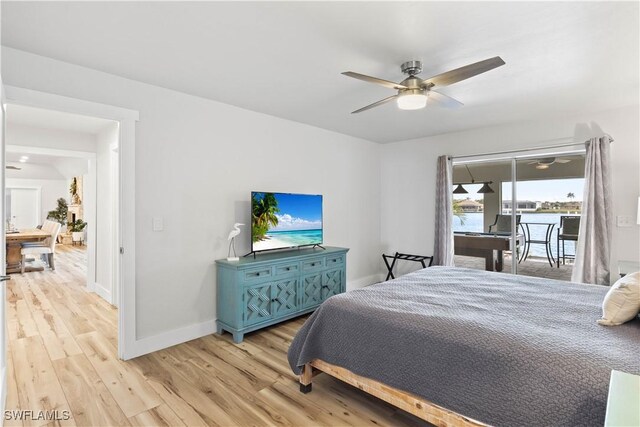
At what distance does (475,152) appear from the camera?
4664 millimetres

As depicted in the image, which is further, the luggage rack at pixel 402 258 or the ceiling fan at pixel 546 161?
the luggage rack at pixel 402 258

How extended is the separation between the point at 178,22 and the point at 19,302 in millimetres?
4610

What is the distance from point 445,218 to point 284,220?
2440mm

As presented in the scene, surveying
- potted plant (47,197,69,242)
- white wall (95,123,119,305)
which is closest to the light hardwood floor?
white wall (95,123,119,305)

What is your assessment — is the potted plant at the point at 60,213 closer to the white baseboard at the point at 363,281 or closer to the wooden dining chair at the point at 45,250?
the wooden dining chair at the point at 45,250

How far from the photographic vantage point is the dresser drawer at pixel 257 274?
325cm

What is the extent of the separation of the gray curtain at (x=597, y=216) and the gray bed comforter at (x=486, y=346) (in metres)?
1.50

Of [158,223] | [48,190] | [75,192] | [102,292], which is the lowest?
[102,292]

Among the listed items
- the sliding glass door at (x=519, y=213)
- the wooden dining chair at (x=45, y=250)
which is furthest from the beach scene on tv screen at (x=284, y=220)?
the wooden dining chair at (x=45, y=250)

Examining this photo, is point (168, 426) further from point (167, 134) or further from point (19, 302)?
point (19, 302)

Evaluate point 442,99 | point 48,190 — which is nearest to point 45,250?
point 48,190

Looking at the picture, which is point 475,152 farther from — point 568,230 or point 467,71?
point 467,71

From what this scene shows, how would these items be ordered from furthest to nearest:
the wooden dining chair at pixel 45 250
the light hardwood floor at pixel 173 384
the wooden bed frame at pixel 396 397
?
the wooden dining chair at pixel 45 250 → the light hardwood floor at pixel 173 384 → the wooden bed frame at pixel 396 397

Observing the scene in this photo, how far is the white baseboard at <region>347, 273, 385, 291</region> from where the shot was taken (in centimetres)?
519
